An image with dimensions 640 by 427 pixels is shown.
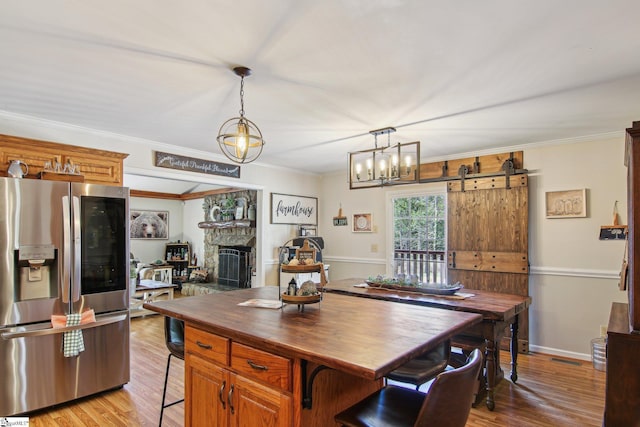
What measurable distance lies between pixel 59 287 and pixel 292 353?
8.04 ft

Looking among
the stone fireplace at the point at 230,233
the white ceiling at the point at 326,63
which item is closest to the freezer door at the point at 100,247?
the white ceiling at the point at 326,63

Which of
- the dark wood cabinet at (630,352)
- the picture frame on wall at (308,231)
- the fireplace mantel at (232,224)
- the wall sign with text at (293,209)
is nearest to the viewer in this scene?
the dark wood cabinet at (630,352)

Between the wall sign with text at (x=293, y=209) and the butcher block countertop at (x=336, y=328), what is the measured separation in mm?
3217

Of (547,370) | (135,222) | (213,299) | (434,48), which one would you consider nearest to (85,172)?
(213,299)

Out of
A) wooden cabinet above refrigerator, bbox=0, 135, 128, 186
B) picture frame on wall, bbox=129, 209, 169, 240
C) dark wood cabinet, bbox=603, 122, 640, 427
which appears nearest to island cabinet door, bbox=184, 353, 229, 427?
dark wood cabinet, bbox=603, 122, 640, 427

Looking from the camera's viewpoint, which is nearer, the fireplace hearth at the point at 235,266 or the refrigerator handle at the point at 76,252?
the refrigerator handle at the point at 76,252

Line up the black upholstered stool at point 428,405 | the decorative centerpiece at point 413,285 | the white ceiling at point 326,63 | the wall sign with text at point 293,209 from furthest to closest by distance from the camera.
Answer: the wall sign with text at point 293,209, the decorative centerpiece at point 413,285, the white ceiling at point 326,63, the black upholstered stool at point 428,405

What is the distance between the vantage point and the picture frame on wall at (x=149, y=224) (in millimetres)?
8266

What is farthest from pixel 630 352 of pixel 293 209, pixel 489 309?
pixel 293 209

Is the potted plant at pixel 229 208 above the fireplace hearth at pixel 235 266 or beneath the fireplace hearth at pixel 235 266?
above

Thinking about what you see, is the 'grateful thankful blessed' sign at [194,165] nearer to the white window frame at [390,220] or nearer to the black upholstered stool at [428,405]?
the white window frame at [390,220]

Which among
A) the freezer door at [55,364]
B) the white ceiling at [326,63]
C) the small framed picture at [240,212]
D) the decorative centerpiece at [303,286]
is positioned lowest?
the freezer door at [55,364]

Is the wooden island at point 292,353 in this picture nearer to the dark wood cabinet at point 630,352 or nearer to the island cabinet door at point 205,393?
the island cabinet door at point 205,393

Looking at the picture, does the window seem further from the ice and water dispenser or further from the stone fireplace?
the ice and water dispenser
